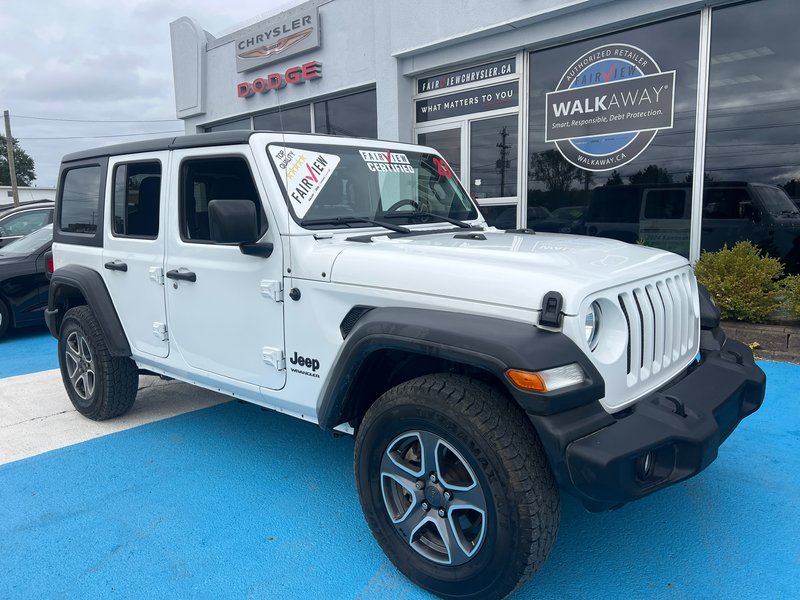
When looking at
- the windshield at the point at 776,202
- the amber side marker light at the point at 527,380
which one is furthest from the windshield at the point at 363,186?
the windshield at the point at 776,202

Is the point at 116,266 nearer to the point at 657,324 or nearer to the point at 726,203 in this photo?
the point at 657,324

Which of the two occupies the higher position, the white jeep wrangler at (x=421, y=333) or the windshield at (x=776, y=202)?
the windshield at (x=776, y=202)

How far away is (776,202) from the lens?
20.4ft

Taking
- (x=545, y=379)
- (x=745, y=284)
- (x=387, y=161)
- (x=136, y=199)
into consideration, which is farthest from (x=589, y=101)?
(x=545, y=379)

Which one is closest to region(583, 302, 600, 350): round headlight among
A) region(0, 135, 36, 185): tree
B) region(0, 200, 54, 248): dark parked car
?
region(0, 200, 54, 248): dark parked car

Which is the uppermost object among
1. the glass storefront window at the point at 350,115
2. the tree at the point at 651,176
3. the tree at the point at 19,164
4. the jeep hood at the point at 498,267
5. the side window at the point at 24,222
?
the tree at the point at 19,164

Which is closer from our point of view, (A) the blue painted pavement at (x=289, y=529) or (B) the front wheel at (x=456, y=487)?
(B) the front wheel at (x=456, y=487)

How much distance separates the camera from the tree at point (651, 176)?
6902mm

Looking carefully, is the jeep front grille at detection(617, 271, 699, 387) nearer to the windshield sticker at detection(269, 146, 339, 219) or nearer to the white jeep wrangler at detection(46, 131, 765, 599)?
the white jeep wrangler at detection(46, 131, 765, 599)

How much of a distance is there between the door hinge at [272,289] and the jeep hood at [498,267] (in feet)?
1.16

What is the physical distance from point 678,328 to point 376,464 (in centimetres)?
144

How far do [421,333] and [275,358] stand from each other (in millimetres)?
1036

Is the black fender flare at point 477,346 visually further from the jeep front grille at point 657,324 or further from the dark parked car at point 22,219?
the dark parked car at point 22,219

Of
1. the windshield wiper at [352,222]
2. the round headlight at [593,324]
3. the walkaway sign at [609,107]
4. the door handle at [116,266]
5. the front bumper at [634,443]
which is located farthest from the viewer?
the walkaway sign at [609,107]
